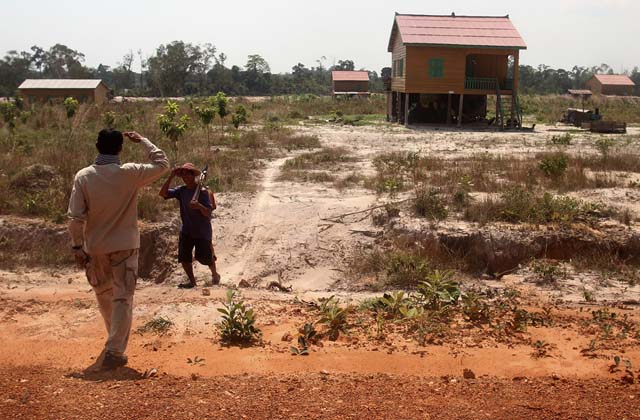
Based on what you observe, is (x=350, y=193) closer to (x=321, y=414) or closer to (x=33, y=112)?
(x=321, y=414)

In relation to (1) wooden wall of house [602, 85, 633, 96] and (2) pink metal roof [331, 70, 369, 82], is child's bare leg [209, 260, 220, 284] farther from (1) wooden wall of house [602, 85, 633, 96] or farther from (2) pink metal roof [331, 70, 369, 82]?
(1) wooden wall of house [602, 85, 633, 96]

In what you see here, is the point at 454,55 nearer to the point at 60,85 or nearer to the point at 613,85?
the point at 60,85

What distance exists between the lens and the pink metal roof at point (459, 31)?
28.2 meters

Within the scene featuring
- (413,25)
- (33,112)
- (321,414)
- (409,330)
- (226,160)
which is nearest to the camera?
(321,414)

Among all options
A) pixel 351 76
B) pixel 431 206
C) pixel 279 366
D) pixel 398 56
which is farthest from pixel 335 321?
pixel 351 76

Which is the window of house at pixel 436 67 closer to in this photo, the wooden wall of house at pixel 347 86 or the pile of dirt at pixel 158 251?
the pile of dirt at pixel 158 251

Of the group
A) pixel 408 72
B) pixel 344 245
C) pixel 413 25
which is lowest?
pixel 344 245

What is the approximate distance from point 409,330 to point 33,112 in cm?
2567

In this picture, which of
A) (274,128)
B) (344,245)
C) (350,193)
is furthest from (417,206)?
(274,128)

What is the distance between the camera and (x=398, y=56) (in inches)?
1246

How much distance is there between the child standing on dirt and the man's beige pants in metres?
2.75

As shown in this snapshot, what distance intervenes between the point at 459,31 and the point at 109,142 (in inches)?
1048

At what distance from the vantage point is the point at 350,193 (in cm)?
1274

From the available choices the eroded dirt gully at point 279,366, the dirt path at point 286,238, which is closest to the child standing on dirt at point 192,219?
the eroded dirt gully at point 279,366
